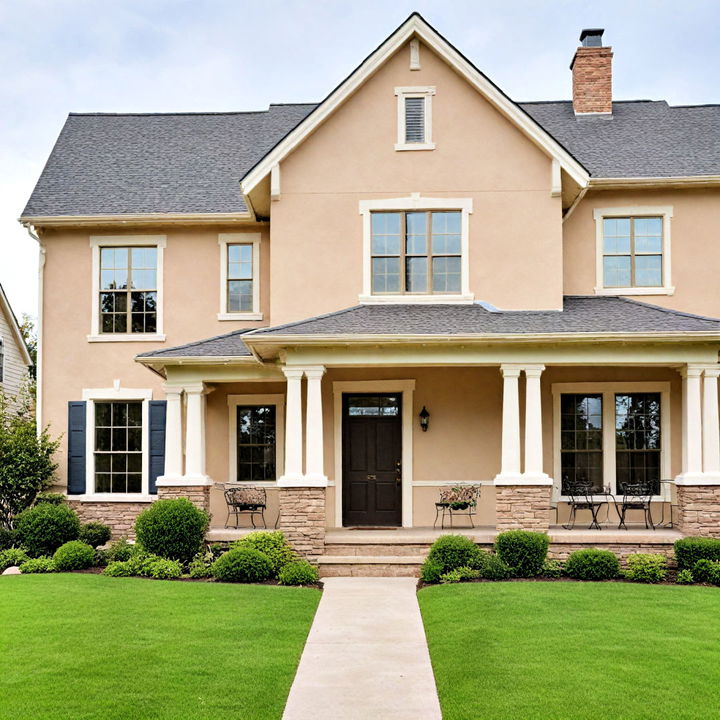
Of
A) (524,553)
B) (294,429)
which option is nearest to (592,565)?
(524,553)

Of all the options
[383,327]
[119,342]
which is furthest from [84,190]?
[383,327]

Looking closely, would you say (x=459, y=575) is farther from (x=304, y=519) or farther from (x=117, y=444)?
(x=117, y=444)

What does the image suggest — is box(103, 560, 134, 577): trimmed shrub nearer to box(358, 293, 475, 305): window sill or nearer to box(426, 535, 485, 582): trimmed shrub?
box(426, 535, 485, 582): trimmed shrub

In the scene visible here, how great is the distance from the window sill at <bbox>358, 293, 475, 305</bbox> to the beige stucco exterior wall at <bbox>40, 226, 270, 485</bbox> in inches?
106

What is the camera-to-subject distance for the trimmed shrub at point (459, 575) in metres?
13.1

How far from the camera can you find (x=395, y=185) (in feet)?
53.6

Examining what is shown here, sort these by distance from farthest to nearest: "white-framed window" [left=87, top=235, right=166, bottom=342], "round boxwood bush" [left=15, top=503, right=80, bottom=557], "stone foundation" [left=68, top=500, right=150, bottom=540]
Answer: "white-framed window" [left=87, top=235, right=166, bottom=342]
"stone foundation" [left=68, top=500, right=150, bottom=540]
"round boxwood bush" [left=15, top=503, right=80, bottom=557]

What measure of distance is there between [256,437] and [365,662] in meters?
8.65

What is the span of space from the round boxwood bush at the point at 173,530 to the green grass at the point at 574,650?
408 cm

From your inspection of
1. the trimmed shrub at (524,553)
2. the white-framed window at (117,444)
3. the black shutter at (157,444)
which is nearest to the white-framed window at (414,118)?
the black shutter at (157,444)

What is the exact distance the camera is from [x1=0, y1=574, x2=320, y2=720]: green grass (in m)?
7.50

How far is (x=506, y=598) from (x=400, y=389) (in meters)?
5.85

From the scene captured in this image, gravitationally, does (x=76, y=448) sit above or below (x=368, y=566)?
above

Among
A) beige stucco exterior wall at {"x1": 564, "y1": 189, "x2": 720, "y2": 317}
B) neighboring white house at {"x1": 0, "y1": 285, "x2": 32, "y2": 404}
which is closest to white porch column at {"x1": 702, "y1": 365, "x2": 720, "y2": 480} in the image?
beige stucco exterior wall at {"x1": 564, "y1": 189, "x2": 720, "y2": 317}
